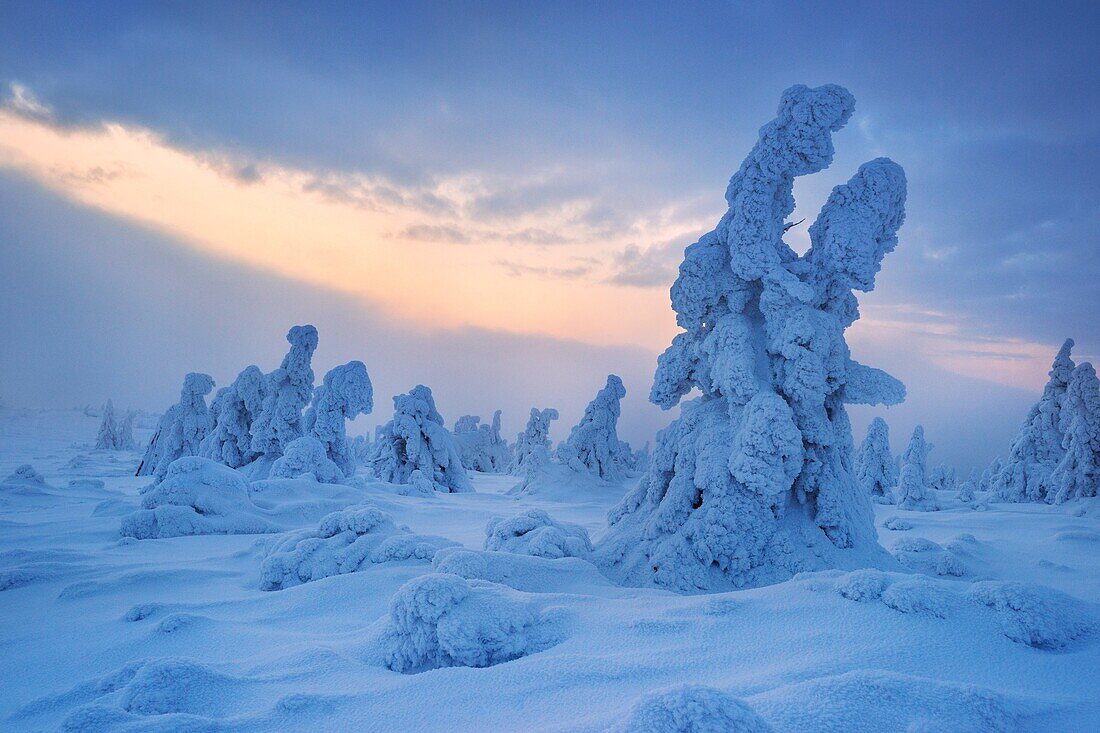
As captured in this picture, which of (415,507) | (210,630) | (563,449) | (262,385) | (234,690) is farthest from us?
(563,449)

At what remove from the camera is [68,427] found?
4591cm

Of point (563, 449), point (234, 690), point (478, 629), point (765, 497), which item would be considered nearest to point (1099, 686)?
point (478, 629)

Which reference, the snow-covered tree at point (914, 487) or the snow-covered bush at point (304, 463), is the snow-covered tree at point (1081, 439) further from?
the snow-covered bush at point (304, 463)

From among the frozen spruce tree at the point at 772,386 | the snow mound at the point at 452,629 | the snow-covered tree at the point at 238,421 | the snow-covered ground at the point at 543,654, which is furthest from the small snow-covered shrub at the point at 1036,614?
the snow-covered tree at the point at 238,421

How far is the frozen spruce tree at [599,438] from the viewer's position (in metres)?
20.6

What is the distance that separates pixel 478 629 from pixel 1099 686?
9.72ft

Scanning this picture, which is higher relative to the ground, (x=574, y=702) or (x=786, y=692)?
(x=786, y=692)

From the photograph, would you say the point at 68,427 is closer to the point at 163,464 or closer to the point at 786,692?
the point at 163,464

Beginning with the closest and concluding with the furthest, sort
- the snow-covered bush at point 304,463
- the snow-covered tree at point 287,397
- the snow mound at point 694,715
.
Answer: the snow mound at point 694,715 < the snow-covered bush at point 304,463 < the snow-covered tree at point 287,397

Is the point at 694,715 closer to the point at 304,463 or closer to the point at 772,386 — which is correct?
the point at 772,386

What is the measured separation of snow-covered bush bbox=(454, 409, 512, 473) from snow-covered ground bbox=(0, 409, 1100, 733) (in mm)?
29094

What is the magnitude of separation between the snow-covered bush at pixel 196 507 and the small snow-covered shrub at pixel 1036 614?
389 inches

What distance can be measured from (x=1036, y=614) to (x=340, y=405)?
17.2 metres

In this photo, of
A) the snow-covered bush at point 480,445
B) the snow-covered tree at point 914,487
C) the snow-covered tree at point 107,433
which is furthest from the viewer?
the snow-covered bush at point 480,445
